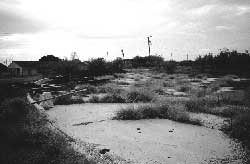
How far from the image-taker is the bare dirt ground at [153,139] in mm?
4141

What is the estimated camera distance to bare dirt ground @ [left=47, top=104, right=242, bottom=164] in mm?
4141

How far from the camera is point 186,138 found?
5102 mm

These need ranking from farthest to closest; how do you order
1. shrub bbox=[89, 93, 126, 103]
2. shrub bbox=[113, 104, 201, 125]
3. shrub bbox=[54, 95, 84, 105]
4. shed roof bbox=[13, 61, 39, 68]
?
1. shed roof bbox=[13, 61, 39, 68]
2. shrub bbox=[89, 93, 126, 103]
3. shrub bbox=[54, 95, 84, 105]
4. shrub bbox=[113, 104, 201, 125]

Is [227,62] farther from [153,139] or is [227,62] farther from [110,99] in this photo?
[153,139]

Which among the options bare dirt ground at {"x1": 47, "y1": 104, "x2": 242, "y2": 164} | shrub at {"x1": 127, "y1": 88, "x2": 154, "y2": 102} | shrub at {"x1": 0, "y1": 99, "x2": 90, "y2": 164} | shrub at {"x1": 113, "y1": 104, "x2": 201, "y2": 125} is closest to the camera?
shrub at {"x1": 0, "y1": 99, "x2": 90, "y2": 164}

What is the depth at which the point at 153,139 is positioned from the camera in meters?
5.03

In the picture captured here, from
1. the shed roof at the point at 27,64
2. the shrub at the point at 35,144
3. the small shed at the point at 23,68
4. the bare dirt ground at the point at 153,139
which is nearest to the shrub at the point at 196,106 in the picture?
the bare dirt ground at the point at 153,139

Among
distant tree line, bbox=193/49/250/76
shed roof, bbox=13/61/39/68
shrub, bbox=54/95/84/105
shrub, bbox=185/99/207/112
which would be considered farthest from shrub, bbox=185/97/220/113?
shed roof, bbox=13/61/39/68

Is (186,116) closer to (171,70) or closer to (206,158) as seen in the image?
(206,158)

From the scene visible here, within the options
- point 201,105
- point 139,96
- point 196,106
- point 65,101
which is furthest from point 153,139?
point 65,101

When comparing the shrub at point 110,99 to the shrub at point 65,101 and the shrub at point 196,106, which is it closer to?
the shrub at point 65,101

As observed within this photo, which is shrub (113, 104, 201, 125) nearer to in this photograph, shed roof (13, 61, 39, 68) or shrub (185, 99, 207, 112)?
shrub (185, 99, 207, 112)

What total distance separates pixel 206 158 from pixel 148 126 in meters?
2.10

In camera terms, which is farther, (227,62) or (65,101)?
(227,62)
